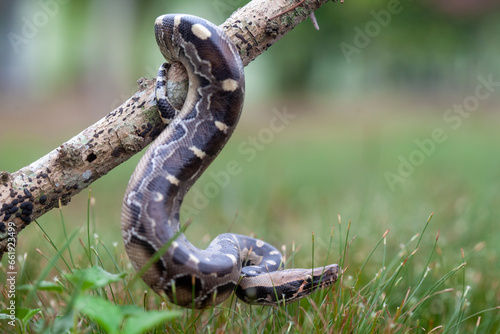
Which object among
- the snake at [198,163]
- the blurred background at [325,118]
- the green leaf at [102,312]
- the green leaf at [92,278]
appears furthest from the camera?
the blurred background at [325,118]

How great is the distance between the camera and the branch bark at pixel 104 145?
13.8 feet

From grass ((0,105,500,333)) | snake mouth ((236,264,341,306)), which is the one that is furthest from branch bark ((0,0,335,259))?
snake mouth ((236,264,341,306))

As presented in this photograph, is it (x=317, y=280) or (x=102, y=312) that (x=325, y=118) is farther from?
(x=102, y=312)

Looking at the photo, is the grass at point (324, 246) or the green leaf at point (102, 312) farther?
the grass at point (324, 246)

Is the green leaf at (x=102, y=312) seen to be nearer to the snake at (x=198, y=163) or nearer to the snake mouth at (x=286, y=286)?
the snake at (x=198, y=163)

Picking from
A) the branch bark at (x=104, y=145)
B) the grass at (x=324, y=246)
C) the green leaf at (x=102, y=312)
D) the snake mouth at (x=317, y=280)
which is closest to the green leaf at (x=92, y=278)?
the grass at (x=324, y=246)

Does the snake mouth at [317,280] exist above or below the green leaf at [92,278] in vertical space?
below

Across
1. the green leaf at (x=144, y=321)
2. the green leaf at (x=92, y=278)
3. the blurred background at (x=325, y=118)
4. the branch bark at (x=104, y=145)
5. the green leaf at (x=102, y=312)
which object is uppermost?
the branch bark at (x=104, y=145)

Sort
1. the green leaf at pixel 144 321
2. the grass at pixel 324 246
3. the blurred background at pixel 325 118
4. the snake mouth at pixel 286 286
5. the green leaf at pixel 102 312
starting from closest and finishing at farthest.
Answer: the green leaf at pixel 144 321 → the green leaf at pixel 102 312 → the grass at pixel 324 246 → the snake mouth at pixel 286 286 → the blurred background at pixel 325 118

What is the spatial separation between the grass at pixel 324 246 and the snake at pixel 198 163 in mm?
228

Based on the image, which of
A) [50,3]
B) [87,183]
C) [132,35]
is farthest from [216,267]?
[50,3]

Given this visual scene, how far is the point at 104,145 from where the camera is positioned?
434cm

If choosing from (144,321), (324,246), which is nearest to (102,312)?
(144,321)

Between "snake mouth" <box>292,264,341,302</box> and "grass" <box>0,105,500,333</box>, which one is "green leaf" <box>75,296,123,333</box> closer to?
"grass" <box>0,105,500,333</box>
